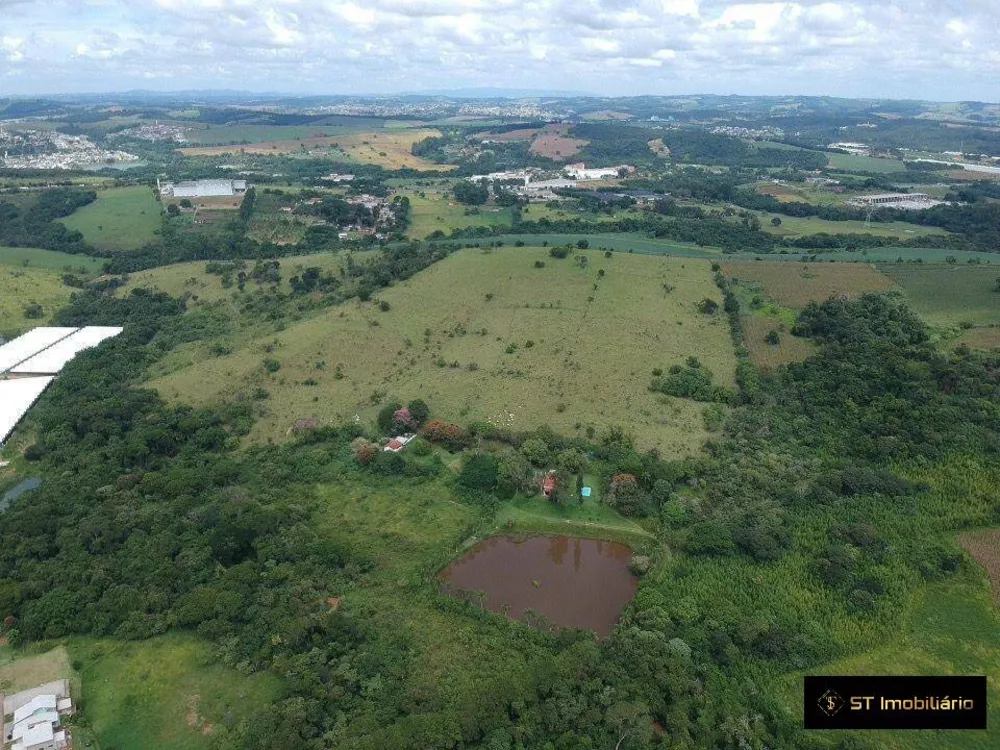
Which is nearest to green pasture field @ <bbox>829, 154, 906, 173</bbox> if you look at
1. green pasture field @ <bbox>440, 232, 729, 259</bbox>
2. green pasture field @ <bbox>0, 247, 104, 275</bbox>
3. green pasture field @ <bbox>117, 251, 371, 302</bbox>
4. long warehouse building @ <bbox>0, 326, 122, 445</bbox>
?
green pasture field @ <bbox>440, 232, 729, 259</bbox>

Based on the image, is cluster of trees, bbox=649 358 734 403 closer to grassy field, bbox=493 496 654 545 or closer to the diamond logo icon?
grassy field, bbox=493 496 654 545

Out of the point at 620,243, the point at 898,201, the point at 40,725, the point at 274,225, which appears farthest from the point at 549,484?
the point at 898,201

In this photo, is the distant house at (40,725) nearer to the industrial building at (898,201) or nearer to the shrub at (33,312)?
the shrub at (33,312)

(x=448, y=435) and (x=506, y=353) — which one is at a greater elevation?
(x=506, y=353)

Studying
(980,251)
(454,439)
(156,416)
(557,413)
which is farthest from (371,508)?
(980,251)

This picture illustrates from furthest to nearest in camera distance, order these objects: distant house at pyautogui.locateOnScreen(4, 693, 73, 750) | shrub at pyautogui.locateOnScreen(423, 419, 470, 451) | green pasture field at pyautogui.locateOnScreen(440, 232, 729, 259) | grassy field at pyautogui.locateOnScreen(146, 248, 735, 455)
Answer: green pasture field at pyautogui.locateOnScreen(440, 232, 729, 259), grassy field at pyautogui.locateOnScreen(146, 248, 735, 455), shrub at pyautogui.locateOnScreen(423, 419, 470, 451), distant house at pyautogui.locateOnScreen(4, 693, 73, 750)

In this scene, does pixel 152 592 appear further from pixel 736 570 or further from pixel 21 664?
pixel 736 570

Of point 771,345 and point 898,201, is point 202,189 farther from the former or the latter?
point 898,201
